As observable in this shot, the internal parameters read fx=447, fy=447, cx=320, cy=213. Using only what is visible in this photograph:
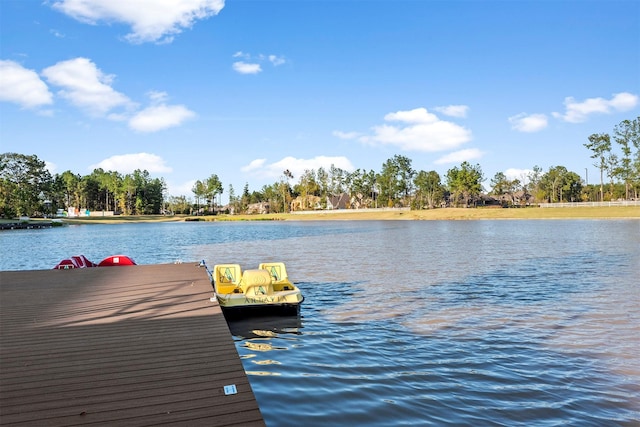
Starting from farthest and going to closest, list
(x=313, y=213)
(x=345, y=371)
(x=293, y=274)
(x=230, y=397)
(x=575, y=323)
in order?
(x=313, y=213) → (x=293, y=274) → (x=575, y=323) → (x=345, y=371) → (x=230, y=397)

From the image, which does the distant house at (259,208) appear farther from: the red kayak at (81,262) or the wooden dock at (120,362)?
the wooden dock at (120,362)

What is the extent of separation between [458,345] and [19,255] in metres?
37.8

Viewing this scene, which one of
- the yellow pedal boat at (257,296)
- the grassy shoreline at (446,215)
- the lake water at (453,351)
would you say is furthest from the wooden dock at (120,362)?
the grassy shoreline at (446,215)

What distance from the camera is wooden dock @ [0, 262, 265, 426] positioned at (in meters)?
5.15

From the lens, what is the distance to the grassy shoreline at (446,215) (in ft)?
277

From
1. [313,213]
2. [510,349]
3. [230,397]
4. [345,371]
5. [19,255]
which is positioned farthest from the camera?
[313,213]

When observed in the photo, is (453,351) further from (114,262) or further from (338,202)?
(338,202)

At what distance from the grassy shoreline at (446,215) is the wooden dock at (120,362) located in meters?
89.7

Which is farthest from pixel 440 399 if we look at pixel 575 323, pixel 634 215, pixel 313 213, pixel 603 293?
pixel 313 213

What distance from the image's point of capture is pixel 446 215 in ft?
346

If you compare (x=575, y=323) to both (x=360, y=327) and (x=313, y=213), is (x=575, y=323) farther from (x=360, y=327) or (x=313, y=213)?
(x=313, y=213)

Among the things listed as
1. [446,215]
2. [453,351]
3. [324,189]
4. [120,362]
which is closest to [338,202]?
[324,189]

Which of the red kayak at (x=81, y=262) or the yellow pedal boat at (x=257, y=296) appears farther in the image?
the red kayak at (x=81, y=262)

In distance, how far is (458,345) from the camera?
409 inches
